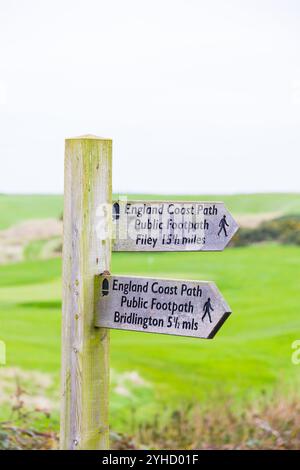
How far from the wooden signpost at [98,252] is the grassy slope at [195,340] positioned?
275cm

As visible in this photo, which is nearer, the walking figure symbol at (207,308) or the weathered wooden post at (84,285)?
the walking figure symbol at (207,308)

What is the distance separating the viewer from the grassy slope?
284 inches

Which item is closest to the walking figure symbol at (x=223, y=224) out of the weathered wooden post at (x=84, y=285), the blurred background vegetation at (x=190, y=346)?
the weathered wooden post at (x=84, y=285)

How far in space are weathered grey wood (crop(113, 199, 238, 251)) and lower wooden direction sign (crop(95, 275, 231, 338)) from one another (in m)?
0.18

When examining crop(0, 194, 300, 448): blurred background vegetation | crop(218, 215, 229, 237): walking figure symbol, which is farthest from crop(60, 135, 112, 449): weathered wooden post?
crop(0, 194, 300, 448): blurred background vegetation

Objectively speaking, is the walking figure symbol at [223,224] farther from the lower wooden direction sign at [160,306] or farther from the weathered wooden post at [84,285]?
the weathered wooden post at [84,285]

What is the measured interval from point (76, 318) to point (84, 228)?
1.19ft

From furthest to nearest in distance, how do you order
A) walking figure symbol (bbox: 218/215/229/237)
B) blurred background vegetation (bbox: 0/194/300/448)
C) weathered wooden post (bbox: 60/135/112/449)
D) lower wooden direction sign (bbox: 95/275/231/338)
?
blurred background vegetation (bbox: 0/194/300/448)
weathered wooden post (bbox: 60/135/112/449)
walking figure symbol (bbox: 218/215/229/237)
lower wooden direction sign (bbox: 95/275/231/338)

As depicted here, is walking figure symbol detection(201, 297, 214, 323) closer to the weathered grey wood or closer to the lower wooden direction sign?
the lower wooden direction sign

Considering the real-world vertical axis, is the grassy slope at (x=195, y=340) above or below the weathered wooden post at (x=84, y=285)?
above

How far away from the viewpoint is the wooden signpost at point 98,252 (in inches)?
157

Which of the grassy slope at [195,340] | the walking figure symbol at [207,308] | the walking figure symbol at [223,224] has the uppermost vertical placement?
the grassy slope at [195,340]

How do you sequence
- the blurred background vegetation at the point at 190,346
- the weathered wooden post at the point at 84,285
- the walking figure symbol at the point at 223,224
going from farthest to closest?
the blurred background vegetation at the point at 190,346 → the weathered wooden post at the point at 84,285 → the walking figure symbol at the point at 223,224

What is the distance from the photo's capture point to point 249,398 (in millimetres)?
7090
